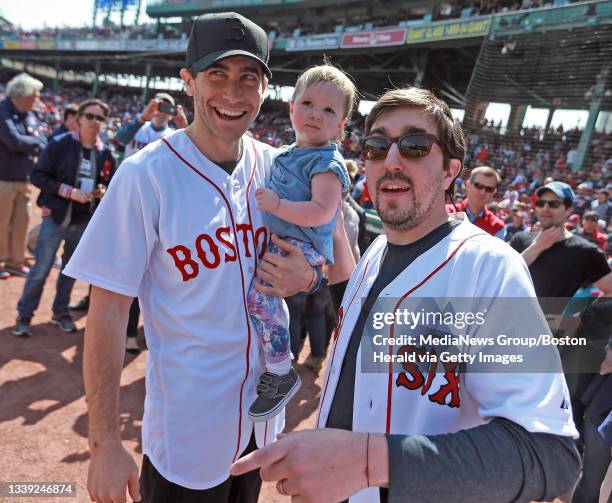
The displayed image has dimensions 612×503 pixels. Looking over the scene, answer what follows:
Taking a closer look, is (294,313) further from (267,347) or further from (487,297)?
(487,297)

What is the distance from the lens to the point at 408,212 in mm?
1409

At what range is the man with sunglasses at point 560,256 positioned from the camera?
3.49m

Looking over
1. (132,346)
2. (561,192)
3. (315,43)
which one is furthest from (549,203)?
(315,43)

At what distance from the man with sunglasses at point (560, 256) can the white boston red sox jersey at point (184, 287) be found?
289 cm

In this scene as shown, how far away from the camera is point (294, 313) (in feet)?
14.3

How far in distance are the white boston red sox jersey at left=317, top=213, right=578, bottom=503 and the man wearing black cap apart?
0.40 m

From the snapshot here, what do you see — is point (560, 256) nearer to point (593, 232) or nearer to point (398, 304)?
point (398, 304)

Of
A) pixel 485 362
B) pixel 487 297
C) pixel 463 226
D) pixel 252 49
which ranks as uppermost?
pixel 252 49

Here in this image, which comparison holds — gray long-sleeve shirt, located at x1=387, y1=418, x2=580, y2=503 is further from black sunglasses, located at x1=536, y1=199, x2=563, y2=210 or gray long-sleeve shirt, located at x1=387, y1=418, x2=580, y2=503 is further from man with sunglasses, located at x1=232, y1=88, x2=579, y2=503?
black sunglasses, located at x1=536, y1=199, x2=563, y2=210

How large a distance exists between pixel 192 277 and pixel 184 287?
4 cm

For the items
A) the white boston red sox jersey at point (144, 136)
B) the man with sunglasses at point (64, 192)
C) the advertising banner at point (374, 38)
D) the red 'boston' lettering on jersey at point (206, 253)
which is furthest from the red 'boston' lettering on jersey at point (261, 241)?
the advertising banner at point (374, 38)

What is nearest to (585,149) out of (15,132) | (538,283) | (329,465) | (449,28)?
(449,28)

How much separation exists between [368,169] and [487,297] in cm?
65

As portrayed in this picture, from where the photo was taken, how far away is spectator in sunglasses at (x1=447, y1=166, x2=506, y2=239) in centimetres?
434
